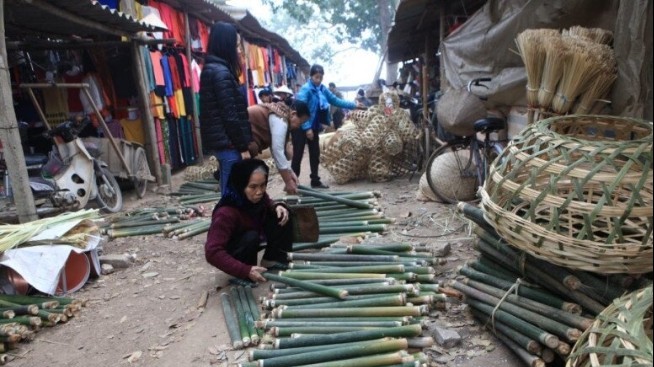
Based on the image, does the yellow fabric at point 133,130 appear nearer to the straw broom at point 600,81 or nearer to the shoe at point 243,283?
the shoe at point 243,283

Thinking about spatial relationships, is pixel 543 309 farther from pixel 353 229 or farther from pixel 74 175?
pixel 74 175

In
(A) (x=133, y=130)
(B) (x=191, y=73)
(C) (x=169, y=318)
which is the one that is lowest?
(C) (x=169, y=318)

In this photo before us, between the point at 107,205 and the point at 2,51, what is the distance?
2.91 m

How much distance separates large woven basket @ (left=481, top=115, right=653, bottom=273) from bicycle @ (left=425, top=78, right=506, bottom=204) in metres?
2.54

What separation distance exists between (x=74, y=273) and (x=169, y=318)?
1.23 m

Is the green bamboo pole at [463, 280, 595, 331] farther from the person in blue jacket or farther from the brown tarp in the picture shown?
the person in blue jacket

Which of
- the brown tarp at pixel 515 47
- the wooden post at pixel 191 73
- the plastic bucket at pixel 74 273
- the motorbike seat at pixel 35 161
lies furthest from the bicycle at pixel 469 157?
the wooden post at pixel 191 73

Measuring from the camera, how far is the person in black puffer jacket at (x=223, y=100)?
4.16 m

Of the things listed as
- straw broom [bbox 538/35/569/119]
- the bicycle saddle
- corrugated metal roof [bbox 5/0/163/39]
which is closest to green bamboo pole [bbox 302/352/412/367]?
straw broom [bbox 538/35/569/119]

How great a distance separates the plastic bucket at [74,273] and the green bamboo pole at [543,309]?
326 cm

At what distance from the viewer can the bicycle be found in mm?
5211

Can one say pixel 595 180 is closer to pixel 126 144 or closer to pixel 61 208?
pixel 61 208

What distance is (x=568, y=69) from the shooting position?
126 inches

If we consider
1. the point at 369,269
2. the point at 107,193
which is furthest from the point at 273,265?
Answer: the point at 107,193
